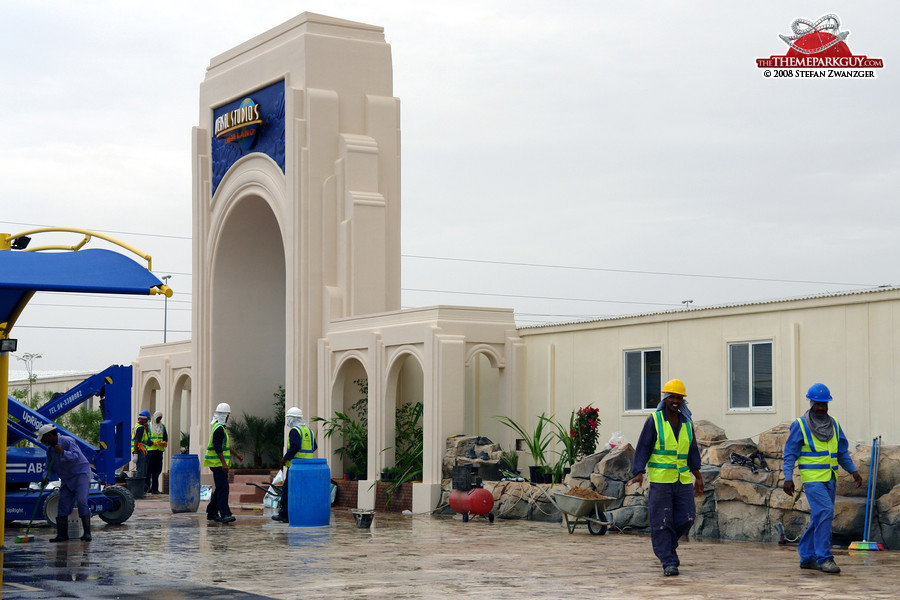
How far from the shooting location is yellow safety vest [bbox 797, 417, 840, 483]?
13609 mm

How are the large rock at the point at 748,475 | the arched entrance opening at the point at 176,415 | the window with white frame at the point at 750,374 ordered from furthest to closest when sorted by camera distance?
the arched entrance opening at the point at 176,415 < the window with white frame at the point at 750,374 < the large rock at the point at 748,475

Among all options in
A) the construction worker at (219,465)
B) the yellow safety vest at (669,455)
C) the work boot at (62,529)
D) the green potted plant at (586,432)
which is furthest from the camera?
the green potted plant at (586,432)

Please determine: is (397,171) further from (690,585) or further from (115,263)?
(690,585)

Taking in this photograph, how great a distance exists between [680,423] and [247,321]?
21463mm

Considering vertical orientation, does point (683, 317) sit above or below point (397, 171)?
below

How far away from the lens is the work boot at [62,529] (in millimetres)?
17219

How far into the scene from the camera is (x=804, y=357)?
1961 centimetres

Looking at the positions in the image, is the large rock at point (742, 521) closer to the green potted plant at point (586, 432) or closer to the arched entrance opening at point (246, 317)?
the green potted plant at point (586, 432)

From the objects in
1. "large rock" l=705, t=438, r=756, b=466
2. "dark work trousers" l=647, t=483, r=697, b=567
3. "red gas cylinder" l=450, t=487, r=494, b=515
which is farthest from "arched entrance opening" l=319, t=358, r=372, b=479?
"dark work trousers" l=647, t=483, r=697, b=567

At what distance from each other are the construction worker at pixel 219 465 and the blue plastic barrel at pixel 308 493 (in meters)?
1.23

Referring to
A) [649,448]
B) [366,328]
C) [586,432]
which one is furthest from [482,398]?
[649,448]

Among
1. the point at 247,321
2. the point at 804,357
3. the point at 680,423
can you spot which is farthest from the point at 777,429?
the point at 247,321

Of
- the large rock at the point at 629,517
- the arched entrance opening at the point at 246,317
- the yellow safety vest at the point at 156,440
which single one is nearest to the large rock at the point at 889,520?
the large rock at the point at 629,517

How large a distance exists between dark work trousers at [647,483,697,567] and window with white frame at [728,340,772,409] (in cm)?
728
